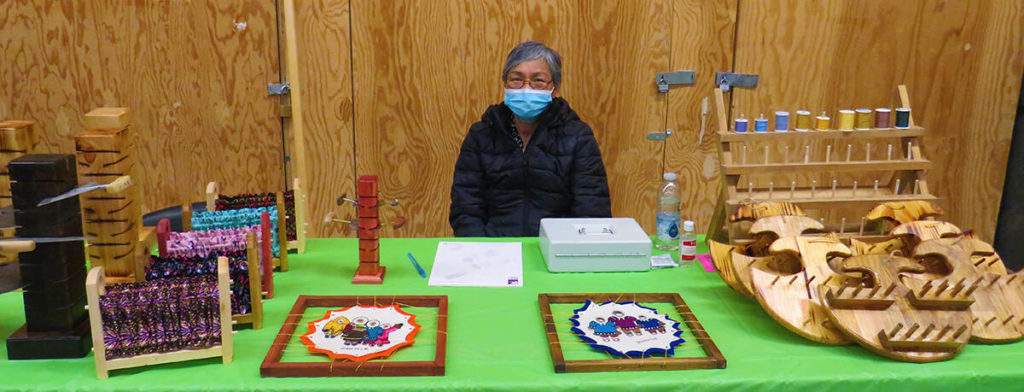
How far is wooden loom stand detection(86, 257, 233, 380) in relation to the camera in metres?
1.29

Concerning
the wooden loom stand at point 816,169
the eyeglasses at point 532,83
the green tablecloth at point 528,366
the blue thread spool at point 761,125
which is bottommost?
the green tablecloth at point 528,366

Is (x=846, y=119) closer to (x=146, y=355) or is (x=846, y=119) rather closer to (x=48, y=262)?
(x=146, y=355)

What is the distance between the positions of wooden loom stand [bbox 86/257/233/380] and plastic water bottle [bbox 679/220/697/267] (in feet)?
3.70

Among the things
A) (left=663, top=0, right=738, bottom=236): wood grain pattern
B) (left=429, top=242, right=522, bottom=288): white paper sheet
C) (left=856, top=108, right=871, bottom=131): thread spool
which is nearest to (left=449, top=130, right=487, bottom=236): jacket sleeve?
(left=429, top=242, right=522, bottom=288): white paper sheet

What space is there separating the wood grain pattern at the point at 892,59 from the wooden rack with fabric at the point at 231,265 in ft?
7.77

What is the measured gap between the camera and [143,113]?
3.22 meters

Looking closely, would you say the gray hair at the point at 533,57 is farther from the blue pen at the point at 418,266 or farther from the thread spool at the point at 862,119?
the thread spool at the point at 862,119

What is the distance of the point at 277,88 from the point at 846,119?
2.27 metres

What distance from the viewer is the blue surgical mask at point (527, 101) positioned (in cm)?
247

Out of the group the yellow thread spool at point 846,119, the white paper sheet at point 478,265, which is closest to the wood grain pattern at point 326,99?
the white paper sheet at point 478,265

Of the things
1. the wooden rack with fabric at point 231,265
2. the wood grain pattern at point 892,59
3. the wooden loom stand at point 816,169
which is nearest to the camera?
the wooden rack with fabric at point 231,265

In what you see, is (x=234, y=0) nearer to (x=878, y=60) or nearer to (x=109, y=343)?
(x=109, y=343)

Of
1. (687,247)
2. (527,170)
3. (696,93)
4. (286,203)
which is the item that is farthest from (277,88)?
(687,247)

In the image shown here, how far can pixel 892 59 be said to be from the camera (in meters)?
3.24
